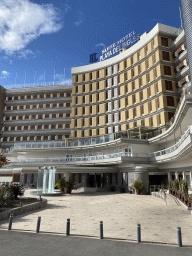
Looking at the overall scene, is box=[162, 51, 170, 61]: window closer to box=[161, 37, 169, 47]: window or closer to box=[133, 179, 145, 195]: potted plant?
box=[161, 37, 169, 47]: window

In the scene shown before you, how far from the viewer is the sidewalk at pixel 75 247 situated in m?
7.98

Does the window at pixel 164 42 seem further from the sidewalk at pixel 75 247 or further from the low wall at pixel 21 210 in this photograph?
the sidewalk at pixel 75 247

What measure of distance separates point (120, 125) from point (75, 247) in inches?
1694

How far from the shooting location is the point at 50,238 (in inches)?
388

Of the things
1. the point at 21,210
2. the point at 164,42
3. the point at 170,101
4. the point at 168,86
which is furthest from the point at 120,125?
the point at 21,210

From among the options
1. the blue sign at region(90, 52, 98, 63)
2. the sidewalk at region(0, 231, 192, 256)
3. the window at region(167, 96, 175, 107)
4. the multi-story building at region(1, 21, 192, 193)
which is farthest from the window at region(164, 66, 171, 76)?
the sidewalk at region(0, 231, 192, 256)

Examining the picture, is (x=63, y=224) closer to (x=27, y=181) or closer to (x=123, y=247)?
A: (x=123, y=247)

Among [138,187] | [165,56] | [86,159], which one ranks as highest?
[165,56]

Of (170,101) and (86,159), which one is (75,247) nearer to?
(86,159)

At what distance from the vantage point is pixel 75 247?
864cm

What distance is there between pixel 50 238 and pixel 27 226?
2929 mm

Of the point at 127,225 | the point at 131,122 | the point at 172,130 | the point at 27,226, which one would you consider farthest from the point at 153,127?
the point at 27,226

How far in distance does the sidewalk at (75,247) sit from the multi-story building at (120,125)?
1685cm

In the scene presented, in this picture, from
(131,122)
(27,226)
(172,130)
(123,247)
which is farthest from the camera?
(131,122)
